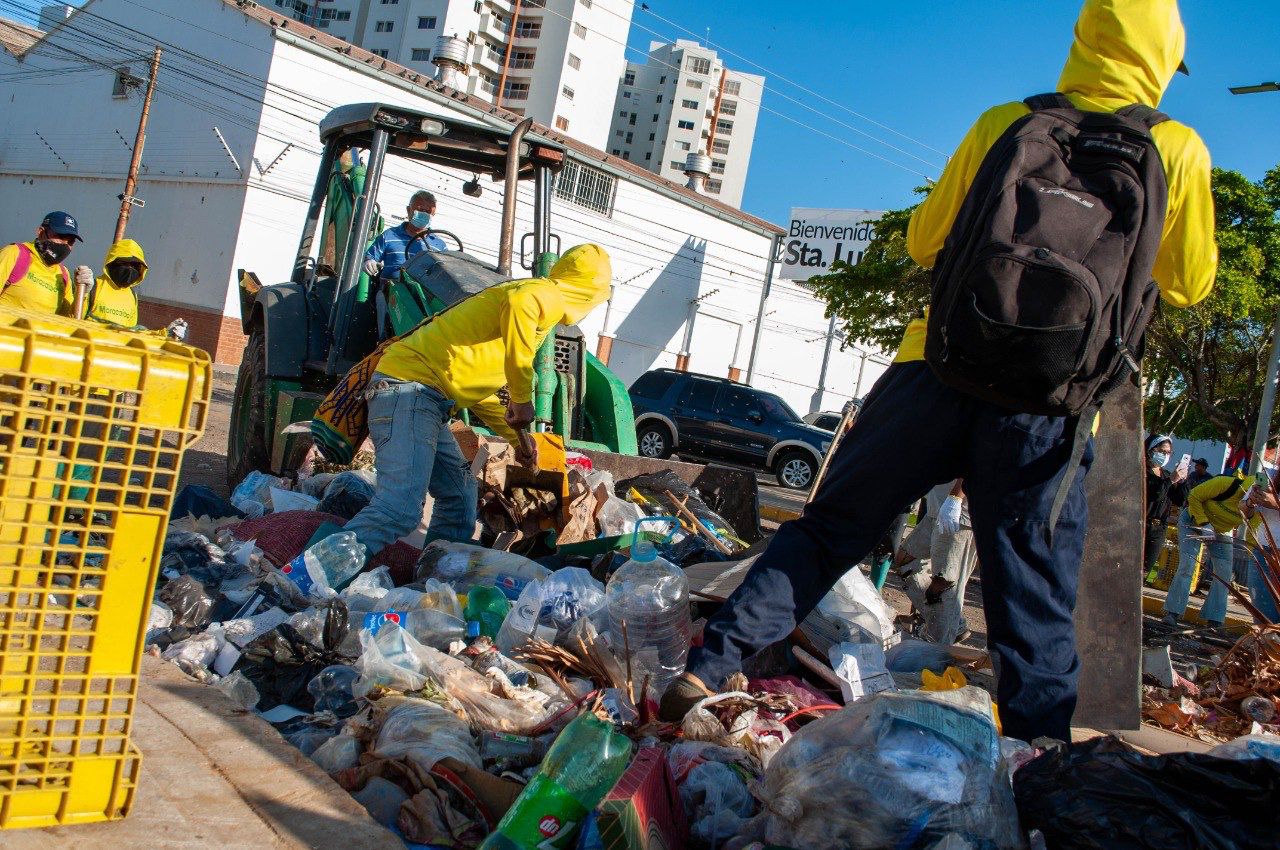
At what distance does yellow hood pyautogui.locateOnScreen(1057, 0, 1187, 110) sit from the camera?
2.72 m

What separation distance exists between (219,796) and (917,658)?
2.68 metres

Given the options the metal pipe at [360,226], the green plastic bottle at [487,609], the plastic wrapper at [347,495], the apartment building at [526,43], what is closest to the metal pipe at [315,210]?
the metal pipe at [360,226]

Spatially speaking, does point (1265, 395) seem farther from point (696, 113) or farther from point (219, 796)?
point (696, 113)

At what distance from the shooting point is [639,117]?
308 ft

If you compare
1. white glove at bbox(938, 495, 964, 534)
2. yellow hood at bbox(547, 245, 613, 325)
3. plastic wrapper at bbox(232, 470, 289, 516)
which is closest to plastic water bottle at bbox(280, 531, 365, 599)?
yellow hood at bbox(547, 245, 613, 325)

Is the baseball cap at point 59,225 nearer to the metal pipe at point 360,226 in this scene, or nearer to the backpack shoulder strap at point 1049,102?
the metal pipe at point 360,226

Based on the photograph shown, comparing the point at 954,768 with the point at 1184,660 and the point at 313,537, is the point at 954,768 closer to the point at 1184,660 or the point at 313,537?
the point at 313,537

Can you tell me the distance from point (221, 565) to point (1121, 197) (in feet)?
11.5

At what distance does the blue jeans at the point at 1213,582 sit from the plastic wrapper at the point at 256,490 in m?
7.52

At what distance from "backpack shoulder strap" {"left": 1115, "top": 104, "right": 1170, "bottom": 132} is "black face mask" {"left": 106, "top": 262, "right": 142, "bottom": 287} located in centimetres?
588

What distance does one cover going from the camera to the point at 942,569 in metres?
5.12

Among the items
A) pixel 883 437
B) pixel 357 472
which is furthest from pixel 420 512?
pixel 883 437

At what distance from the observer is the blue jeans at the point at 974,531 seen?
103 inches

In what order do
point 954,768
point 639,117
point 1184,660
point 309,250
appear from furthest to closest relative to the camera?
point 639,117
point 309,250
point 1184,660
point 954,768
